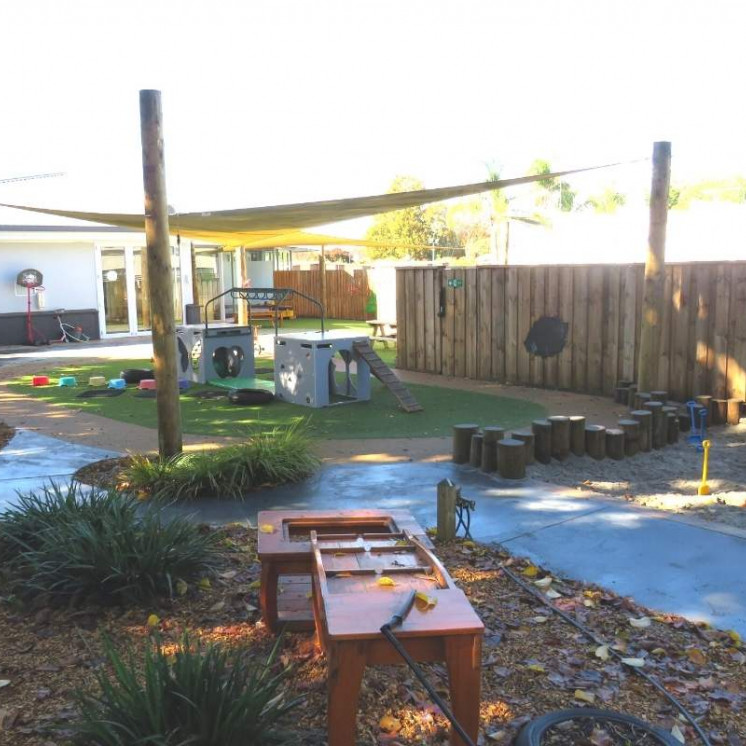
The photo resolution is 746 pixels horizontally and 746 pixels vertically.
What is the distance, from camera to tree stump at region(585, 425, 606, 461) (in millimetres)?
7234

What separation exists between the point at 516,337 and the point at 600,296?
61.3 inches

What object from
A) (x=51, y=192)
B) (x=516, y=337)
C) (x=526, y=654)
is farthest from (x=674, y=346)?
(x=51, y=192)

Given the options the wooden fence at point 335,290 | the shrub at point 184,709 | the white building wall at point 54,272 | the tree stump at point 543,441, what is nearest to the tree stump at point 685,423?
the tree stump at point 543,441

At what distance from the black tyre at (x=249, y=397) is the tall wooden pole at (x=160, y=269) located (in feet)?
13.1

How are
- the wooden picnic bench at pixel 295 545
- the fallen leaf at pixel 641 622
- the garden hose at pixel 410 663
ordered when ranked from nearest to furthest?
the garden hose at pixel 410 663, the wooden picnic bench at pixel 295 545, the fallen leaf at pixel 641 622

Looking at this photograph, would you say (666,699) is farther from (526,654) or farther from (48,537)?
(48,537)

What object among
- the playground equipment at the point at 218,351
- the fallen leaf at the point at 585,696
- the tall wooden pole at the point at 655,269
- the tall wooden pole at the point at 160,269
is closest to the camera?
the fallen leaf at the point at 585,696

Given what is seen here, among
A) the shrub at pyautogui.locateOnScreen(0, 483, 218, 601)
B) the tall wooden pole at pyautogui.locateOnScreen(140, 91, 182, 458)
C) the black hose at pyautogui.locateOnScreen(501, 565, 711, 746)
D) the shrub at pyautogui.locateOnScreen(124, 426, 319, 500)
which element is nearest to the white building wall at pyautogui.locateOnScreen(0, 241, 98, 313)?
the shrub at pyautogui.locateOnScreen(124, 426, 319, 500)

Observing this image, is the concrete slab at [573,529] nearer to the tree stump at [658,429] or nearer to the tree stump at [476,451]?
the tree stump at [476,451]

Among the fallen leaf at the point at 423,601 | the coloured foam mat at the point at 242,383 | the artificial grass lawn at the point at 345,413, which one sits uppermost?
the fallen leaf at the point at 423,601

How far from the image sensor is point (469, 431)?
689cm

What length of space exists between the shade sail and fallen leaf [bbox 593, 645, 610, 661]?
5592mm

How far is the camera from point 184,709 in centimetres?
244

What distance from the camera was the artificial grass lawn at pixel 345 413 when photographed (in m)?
8.70
